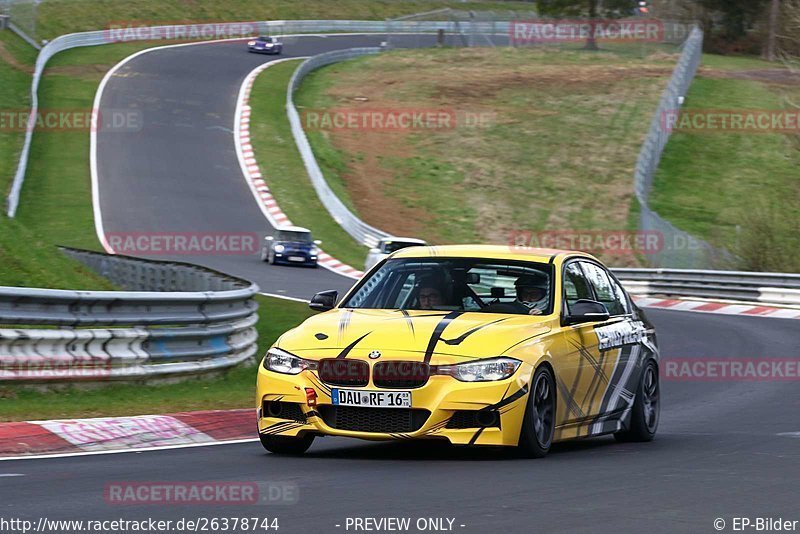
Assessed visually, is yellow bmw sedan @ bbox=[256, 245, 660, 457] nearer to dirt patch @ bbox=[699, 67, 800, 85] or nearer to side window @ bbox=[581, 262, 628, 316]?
side window @ bbox=[581, 262, 628, 316]

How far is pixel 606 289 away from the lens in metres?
11.1

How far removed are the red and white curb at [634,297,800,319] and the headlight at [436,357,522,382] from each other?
66.6 ft

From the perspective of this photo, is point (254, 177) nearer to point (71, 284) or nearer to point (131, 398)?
point (71, 284)

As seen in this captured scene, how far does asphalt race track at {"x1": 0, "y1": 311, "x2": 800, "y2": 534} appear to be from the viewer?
6.81 m

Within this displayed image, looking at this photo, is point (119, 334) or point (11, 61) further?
point (11, 61)

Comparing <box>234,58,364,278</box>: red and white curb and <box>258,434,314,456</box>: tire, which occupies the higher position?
<box>258,434,314,456</box>: tire

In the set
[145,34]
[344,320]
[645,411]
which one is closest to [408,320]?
[344,320]

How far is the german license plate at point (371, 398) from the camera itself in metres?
8.82

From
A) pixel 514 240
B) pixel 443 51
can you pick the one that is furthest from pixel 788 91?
pixel 514 240

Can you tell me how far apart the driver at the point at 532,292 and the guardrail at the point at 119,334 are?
4.12 m

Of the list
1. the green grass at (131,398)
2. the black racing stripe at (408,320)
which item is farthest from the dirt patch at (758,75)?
the black racing stripe at (408,320)

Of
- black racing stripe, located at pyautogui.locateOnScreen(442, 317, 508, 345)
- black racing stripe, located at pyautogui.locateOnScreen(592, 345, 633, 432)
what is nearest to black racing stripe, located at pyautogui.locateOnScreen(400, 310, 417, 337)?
black racing stripe, located at pyautogui.locateOnScreen(442, 317, 508, 345)

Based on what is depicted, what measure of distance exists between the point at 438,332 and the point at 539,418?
2.87 feet

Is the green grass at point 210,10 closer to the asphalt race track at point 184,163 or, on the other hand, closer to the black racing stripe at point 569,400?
the asphalt race track at point 184,163
